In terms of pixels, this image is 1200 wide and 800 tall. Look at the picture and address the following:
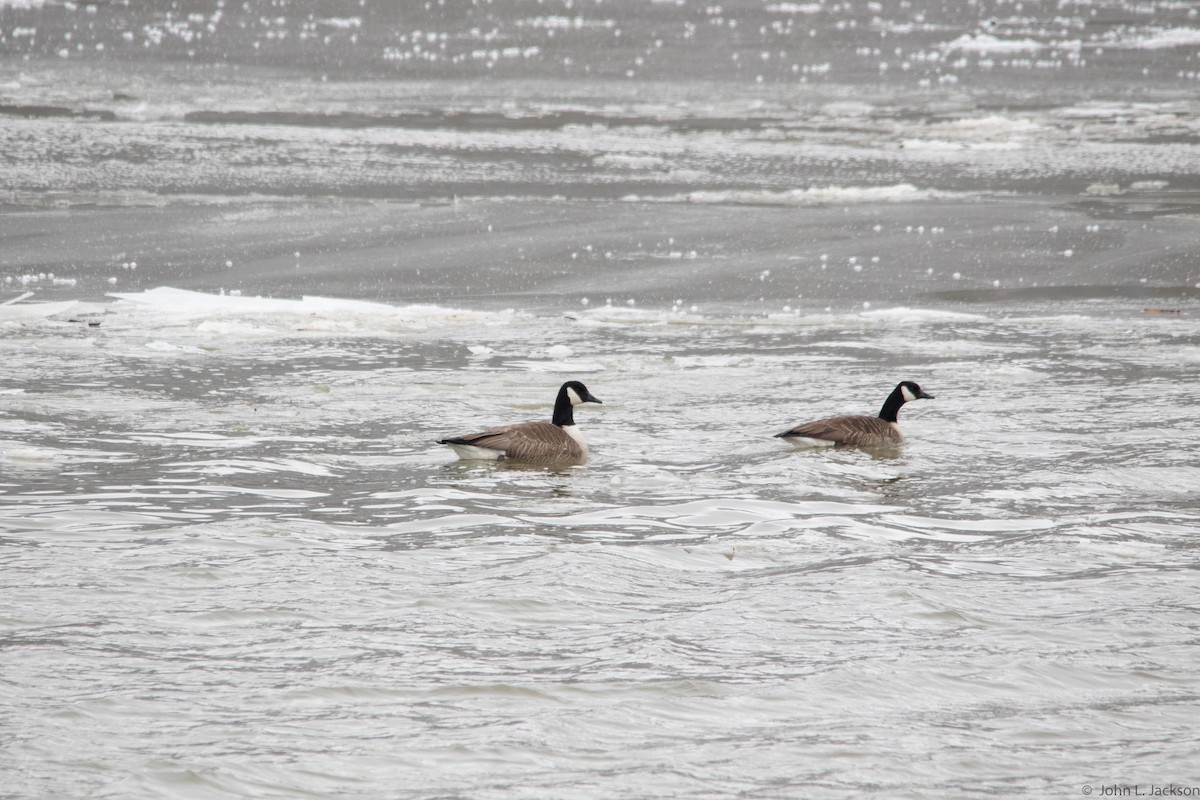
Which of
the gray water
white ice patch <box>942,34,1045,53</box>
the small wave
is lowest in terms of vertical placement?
the gray water

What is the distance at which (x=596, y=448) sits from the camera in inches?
353

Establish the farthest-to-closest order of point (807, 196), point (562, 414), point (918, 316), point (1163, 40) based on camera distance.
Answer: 1. point (1163, 40)
2. point (807, 196)
3. point (918, 316)
4. point (562, 414)

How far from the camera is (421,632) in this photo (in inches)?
220

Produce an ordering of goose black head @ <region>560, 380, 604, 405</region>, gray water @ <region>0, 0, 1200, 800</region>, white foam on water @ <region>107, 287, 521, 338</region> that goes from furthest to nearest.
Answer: white foam on water @ <region>107, 287, 521, 338</region>
goose black head @ <region>560, 380, 604, 405</region>
gray water @ <region>0, 0, 1200, 800</region>

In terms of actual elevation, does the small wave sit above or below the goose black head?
above

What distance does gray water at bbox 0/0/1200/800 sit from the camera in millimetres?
4766

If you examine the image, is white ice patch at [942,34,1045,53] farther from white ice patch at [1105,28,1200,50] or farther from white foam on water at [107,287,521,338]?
white foam on water at [107,287,521,338]

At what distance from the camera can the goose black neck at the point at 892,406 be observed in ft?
30.1

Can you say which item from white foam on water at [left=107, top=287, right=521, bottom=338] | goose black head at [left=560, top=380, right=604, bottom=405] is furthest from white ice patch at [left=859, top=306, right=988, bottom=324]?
goose black head at [left=560, top=380, right=604, bottom=405]

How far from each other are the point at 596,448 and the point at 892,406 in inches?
79.1

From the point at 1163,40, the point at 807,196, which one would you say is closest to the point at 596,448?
the point at 807,196

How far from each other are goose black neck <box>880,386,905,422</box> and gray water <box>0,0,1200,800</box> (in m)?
0.30

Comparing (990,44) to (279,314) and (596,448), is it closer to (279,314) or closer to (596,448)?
(279,314)

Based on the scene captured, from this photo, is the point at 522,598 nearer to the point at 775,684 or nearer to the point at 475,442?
the point at 775,684
